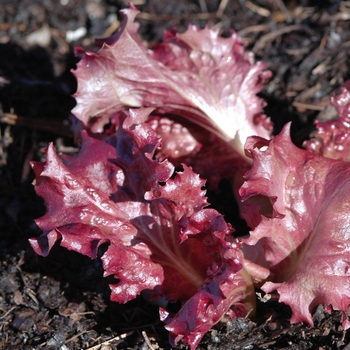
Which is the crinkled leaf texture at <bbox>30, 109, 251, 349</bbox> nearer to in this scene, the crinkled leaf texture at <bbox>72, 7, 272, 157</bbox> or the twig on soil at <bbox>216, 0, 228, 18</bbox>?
the crinkled leaf texture at <bbox>72, 7, 272, 157</bbox>

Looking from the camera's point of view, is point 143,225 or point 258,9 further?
point 258,9

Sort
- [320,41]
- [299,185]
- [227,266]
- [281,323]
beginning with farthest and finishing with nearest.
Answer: [320,41] < [281,323] < [299,185] < [227,266]

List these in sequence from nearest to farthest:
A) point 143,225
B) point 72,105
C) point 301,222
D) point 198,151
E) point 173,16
Result: 1. point 301,222
2. point 143,225
3. point 198,151
4. point 72,105
5. point 173,16

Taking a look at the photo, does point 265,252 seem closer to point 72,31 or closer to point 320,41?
point 320,41

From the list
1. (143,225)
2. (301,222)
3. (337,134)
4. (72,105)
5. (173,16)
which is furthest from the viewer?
(173,16)

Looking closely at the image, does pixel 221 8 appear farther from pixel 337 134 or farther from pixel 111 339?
pixel 111 339

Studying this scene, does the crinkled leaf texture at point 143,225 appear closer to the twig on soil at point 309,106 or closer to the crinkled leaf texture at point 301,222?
the crinkled leaf texture at point 301,222

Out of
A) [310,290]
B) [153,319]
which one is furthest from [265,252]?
[153,319]

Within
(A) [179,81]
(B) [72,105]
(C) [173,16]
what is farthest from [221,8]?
(A) [179,81]
